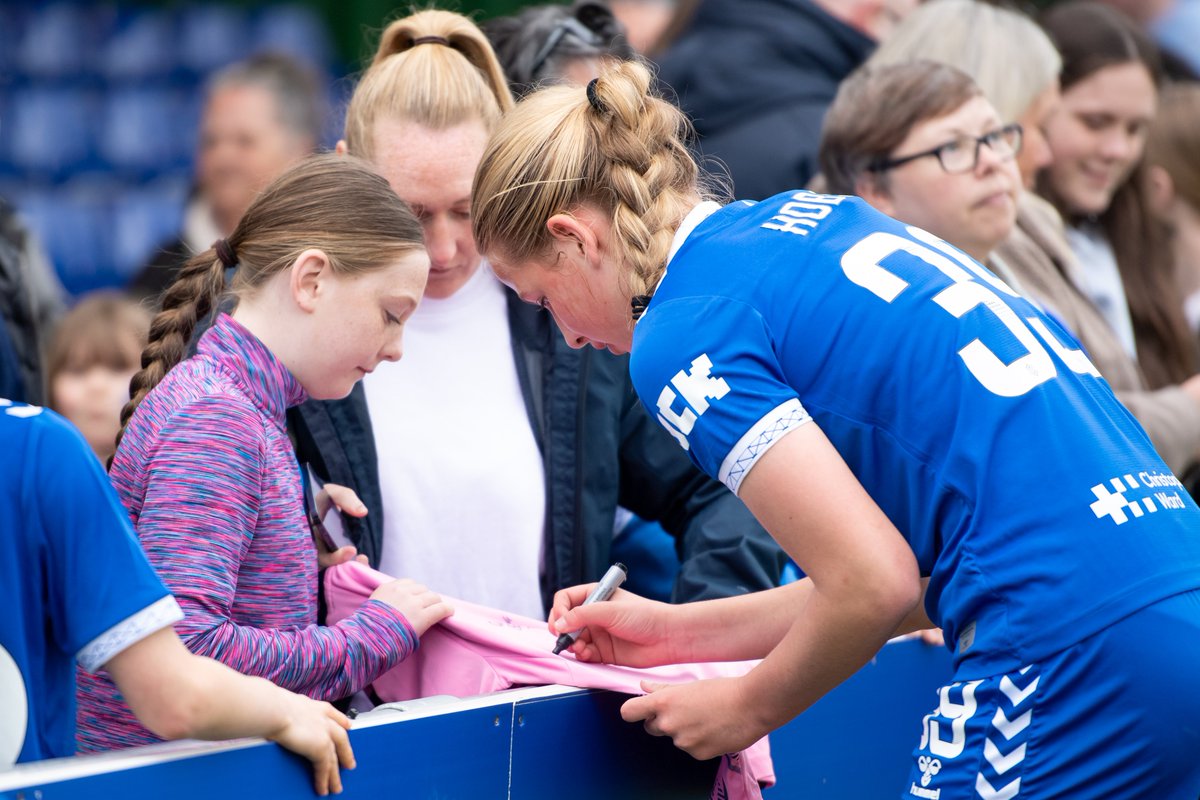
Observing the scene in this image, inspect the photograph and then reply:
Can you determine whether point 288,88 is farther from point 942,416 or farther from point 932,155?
point 942,416

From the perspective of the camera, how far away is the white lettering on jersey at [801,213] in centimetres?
167

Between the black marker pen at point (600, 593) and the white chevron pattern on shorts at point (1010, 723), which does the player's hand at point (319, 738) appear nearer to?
the black marker pen at point (600, 593)

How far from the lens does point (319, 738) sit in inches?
61.6

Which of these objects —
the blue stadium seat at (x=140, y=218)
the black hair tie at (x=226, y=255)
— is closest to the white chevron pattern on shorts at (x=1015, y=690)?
the black hair tie at (x=226, y=255)

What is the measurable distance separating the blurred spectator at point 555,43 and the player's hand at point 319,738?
5.26ft

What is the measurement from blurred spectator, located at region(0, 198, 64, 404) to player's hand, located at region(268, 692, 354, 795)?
199 centimetres

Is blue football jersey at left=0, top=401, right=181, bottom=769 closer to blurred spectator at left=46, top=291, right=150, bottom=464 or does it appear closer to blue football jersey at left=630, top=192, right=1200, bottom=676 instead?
Answer: blue football jersey at left=630, top=192, right=1200, bottom=676

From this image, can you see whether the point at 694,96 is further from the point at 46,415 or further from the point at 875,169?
the point at 46,415

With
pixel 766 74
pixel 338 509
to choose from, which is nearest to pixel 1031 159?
pixel 766 74

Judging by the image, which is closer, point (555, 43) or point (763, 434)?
point (763, 434)

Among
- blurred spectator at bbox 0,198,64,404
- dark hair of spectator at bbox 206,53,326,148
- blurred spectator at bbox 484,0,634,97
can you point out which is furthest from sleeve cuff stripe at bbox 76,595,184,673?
dark hair of spectator at bbox 206,53,326,148

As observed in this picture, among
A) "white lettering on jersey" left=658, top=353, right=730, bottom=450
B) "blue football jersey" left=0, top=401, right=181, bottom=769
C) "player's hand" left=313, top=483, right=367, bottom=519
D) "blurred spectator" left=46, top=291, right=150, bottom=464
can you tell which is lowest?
"blurred spectator" left=46, top=291, right=150, bottom=464

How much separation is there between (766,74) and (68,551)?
2.68 metres

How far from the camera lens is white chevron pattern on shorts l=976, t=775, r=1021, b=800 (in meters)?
1.52
